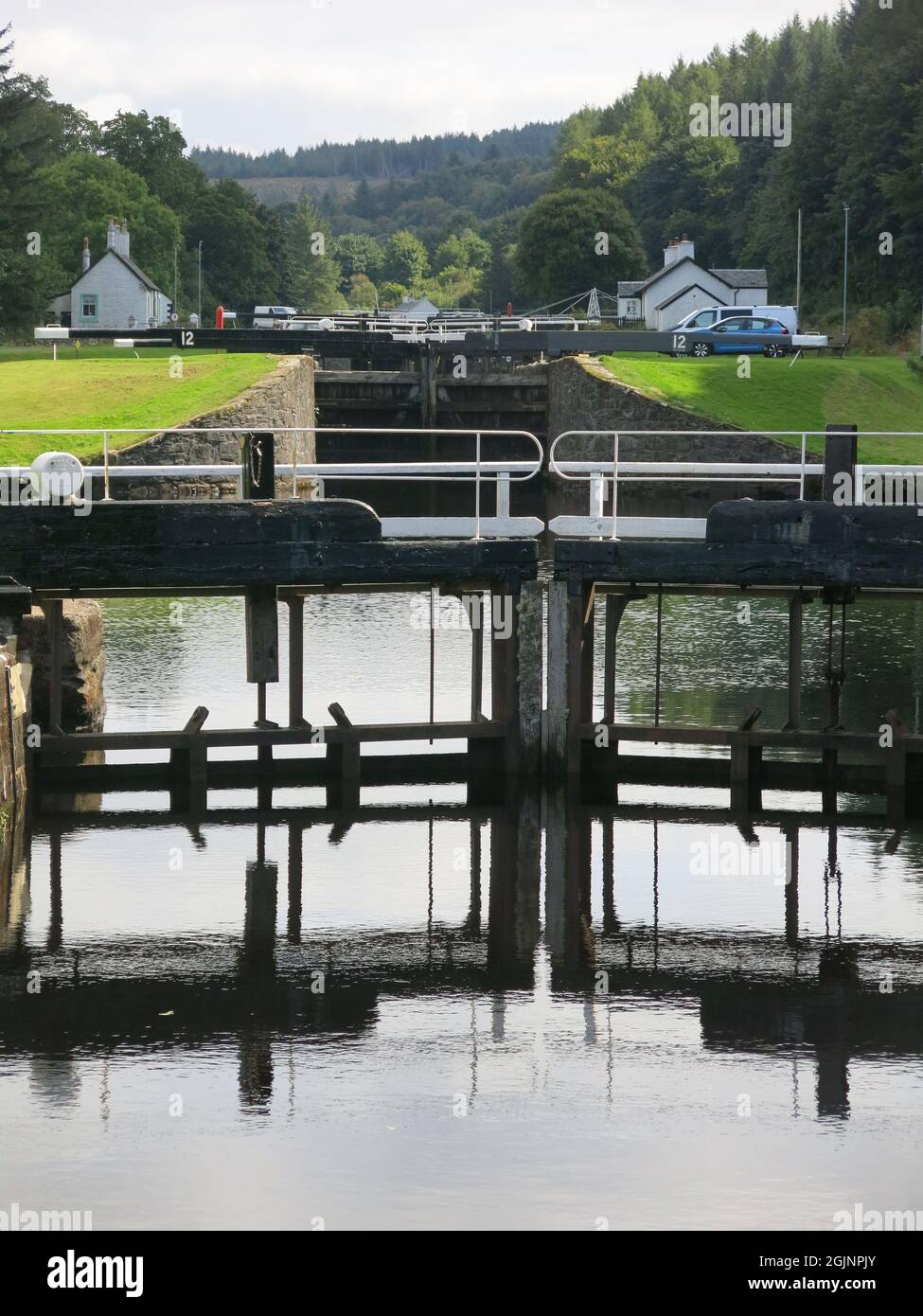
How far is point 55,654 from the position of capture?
2003 centimetres

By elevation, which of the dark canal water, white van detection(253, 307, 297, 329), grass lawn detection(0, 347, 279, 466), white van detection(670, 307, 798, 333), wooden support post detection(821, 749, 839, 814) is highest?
white van detection(253, 307, 297, 329)

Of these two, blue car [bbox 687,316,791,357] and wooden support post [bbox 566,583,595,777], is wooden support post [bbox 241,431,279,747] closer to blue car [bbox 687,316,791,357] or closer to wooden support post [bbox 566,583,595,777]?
wooden support post [bbox 566,583,595,777]

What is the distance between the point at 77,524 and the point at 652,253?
410ft

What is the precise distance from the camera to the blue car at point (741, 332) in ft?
201

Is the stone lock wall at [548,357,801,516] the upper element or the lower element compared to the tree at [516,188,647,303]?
lower

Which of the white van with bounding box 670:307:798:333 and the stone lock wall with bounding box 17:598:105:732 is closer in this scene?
the stone lock wall with bounding box 17:598:105:732

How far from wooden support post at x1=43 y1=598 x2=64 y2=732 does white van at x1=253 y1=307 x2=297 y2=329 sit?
2094 inches

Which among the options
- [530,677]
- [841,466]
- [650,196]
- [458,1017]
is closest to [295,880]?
[458,1017]

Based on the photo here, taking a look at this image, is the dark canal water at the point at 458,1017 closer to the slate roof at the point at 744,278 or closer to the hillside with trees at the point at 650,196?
the hillside with trees at the point at 650,196

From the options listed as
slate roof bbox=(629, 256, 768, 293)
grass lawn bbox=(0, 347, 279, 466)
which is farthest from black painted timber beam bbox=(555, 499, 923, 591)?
slate roof bbox=(629, 256, 768, 293)

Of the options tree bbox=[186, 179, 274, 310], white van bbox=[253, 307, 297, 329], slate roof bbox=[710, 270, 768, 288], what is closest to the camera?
white van bbox=[253, 307, 297, 329]

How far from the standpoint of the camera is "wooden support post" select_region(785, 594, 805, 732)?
19.9 m

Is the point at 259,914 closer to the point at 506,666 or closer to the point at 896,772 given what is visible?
the point at 506,666
